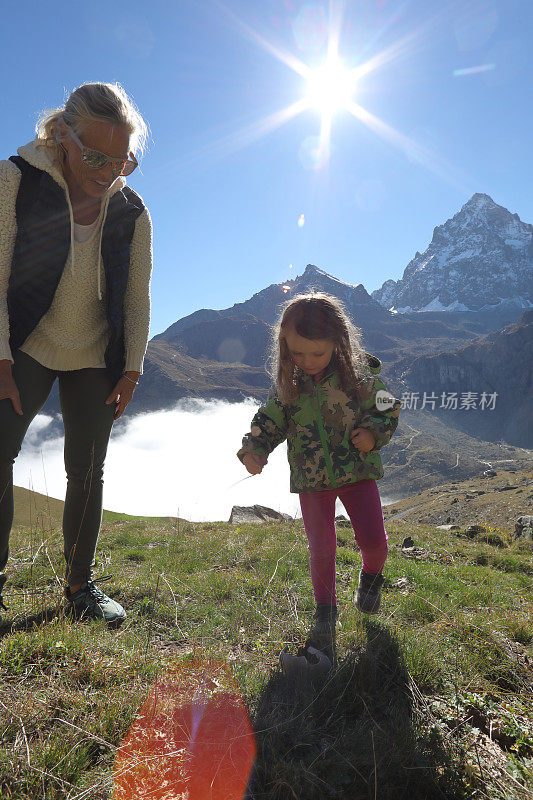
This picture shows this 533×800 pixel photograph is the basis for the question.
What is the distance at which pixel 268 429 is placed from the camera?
3865mm

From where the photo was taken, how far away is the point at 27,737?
87.2 inches

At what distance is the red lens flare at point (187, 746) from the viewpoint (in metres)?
1.98

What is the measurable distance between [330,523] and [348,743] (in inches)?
71.3

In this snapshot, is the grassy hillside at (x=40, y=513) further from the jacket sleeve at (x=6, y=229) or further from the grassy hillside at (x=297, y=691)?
the jacket sleeve at (x=6, y=229)

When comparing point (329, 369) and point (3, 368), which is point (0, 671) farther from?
point (329, 369)

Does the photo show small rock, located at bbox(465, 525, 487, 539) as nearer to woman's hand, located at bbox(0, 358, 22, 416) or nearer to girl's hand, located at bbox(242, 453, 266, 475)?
girl's hand, located at bbox(242, 453, 266, 475)

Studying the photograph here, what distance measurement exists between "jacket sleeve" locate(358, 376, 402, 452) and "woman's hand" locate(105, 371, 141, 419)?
2.03m

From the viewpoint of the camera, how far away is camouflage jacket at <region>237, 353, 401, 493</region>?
3.74 metres

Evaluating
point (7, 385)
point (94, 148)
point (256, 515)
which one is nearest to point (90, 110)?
point (94, 148)

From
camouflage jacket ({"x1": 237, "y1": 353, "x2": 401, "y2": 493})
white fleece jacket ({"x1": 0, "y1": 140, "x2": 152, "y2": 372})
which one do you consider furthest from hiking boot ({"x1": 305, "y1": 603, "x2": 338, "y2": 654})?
white fleece jacket ({"x1": 0, "y1": 140, "x2": 152, "y2": 372})

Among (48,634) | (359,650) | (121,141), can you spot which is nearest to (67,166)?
(121,141)

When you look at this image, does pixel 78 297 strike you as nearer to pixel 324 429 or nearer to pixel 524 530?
pixel 324 429

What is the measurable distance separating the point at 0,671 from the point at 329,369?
10.5ft

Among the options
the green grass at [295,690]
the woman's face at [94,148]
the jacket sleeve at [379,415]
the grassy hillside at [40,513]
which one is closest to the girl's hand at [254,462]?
the jacket sleeve at [379,415]
